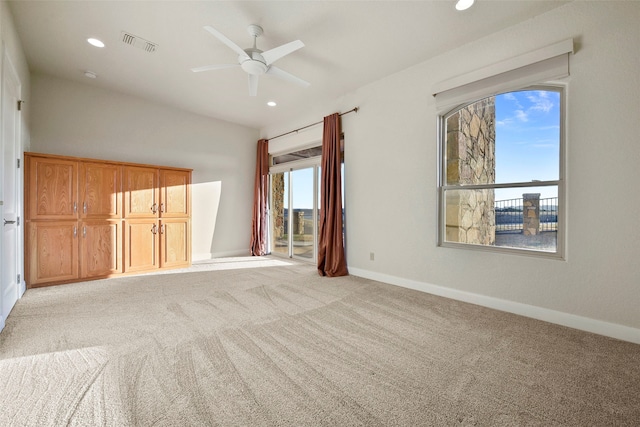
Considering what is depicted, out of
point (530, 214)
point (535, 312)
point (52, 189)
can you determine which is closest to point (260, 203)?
point (52, 189)

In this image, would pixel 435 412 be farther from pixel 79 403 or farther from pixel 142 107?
pixel 142 107

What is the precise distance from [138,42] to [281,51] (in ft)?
5.89

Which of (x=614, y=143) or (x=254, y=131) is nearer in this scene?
(x=614, y=143)

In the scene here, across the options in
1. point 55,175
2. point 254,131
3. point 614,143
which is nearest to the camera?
point 614,143

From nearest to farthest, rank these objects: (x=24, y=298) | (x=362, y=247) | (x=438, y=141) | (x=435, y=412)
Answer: (x=435, y=412), (x=24, y=298), (x=438, y=141), (x=362, y=247)

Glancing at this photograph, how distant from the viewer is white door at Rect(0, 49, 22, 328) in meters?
2.52

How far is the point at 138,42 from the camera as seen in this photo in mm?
3152

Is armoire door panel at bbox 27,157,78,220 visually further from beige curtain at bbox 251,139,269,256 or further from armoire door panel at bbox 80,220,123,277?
beige curtain at bbox 251,139,269,256

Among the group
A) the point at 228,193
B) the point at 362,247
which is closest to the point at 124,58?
the point at 228,193

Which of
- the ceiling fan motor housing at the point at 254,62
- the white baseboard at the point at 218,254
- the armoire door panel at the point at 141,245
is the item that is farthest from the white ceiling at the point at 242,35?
Result: the white baseboard at the point at 218,254

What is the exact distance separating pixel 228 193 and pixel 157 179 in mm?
1711

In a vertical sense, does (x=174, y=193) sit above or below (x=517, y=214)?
above

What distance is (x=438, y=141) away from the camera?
3.40 metres

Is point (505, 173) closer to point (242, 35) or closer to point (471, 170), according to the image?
point (471, 170)
